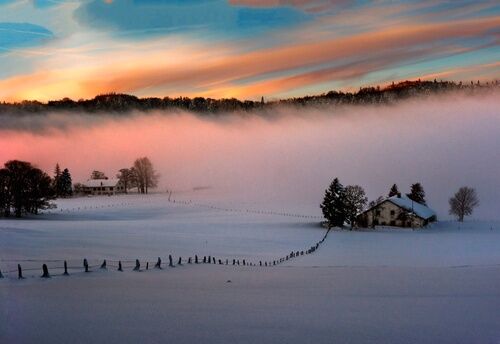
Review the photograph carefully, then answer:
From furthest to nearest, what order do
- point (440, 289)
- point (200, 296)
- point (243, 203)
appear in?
point (243, 203), point (440, 289), point (200, 296)

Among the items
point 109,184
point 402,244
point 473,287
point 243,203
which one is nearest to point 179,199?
point 243,203

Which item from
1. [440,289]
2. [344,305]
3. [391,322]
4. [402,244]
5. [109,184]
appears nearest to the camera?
[391,322]

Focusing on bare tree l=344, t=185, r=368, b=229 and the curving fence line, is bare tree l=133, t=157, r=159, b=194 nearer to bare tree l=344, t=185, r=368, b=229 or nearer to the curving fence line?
bare tree l=344, t=185, r=368, b=229

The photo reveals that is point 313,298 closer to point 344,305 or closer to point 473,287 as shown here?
point 344,305

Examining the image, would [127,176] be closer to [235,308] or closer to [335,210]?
[335,210]

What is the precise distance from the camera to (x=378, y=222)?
81.4m

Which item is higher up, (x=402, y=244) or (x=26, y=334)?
(x=26, y=334)

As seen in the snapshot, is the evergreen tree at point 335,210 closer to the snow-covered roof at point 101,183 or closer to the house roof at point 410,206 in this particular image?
the house roof at point 410,206

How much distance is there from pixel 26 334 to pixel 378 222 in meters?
77.0

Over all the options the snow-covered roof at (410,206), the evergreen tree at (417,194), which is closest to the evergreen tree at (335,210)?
the snow-covered roof at (410,206)

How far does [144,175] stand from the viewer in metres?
146

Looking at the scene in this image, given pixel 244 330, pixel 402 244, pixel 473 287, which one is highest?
pixel 244 330

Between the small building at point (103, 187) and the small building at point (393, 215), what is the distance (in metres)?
97.3

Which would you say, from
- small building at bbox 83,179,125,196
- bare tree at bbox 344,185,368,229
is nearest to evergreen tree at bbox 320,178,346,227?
bare tree at bbox 344,185,368,229
